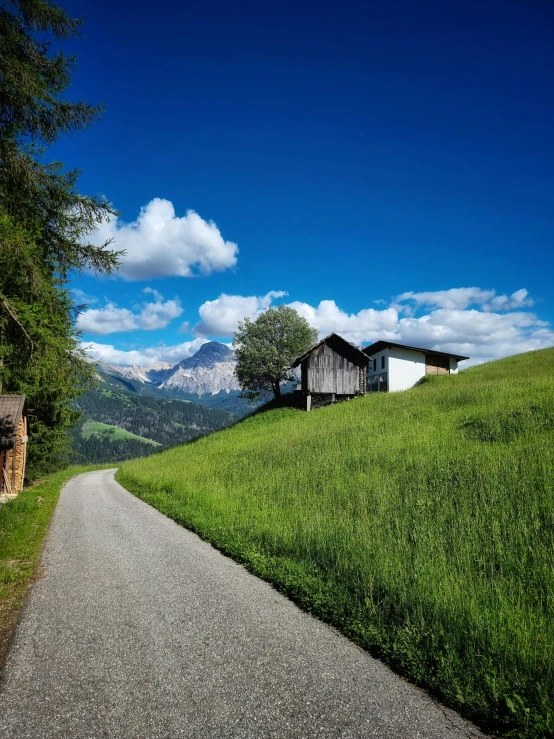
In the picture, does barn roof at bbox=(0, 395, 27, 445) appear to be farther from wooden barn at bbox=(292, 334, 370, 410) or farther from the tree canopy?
the tree canopy

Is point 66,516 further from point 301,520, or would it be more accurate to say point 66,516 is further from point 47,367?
point 301,520

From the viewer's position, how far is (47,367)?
30.9ft

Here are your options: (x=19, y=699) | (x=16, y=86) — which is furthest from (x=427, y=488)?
(x=16, y=86)

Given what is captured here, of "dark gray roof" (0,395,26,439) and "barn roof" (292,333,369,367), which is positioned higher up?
"barn roof" (292,333,369,367)

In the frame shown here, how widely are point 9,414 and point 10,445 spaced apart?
176 cm

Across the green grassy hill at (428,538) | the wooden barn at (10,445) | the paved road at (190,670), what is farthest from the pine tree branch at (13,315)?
the wooden barn at (10,445)

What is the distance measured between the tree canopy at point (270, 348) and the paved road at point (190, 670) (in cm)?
4369

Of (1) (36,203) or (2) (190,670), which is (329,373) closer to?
(1) (36,203)

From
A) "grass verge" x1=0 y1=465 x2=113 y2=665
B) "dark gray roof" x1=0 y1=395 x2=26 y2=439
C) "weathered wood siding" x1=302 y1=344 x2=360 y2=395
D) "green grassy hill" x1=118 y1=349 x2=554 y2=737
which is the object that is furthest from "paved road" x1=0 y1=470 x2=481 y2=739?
"weathered wood siding" x1=302 y1=344 x2=360 y2=395

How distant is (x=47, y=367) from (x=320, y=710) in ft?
28.9

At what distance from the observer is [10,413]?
68.8ft

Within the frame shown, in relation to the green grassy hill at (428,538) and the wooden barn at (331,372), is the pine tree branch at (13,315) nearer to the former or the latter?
the green grassy hill at (428,538)

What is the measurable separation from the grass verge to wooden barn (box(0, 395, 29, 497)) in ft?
17.5

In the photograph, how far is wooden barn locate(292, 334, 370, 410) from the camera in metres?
41.8
